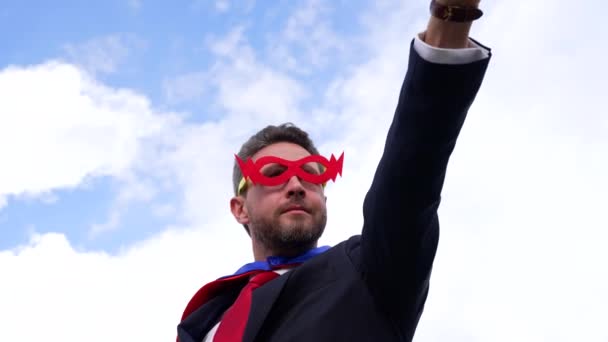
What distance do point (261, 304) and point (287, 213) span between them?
3.07 ft

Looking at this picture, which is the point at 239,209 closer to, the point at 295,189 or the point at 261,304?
the point at 295,189

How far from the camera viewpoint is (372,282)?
3.21 m

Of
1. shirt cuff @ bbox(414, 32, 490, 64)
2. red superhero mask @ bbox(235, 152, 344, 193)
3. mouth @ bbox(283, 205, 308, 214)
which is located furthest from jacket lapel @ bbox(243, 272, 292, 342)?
shirt cuff @ bbox(414, 32, 490, 64)

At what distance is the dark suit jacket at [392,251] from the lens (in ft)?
8.38

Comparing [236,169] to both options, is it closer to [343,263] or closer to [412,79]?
[343,263]

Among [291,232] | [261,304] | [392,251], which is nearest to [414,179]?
[392,251]

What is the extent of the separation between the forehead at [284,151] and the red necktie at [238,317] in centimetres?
113

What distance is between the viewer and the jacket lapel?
342 cm

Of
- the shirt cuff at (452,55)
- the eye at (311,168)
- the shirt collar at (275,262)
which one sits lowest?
the shirt collar at (275,262)

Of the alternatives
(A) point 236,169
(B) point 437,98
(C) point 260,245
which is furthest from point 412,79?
(A) point 236,169

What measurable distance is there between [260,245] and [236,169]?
86 cm

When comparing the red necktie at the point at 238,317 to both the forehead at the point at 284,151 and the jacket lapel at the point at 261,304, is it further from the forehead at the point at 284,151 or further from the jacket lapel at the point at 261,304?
the forehead at the point at 284,151

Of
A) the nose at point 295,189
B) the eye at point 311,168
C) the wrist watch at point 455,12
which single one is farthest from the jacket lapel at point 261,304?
the wrist watch at point 455,12

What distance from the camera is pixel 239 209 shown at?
5090mm
